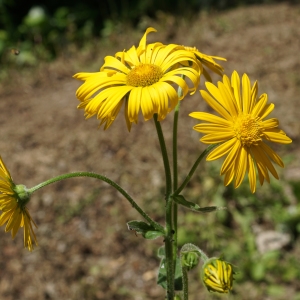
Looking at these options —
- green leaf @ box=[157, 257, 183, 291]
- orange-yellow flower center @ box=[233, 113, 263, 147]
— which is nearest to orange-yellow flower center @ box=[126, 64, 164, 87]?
orange-yellow flower center @ box=[233, 113, 263, 147]

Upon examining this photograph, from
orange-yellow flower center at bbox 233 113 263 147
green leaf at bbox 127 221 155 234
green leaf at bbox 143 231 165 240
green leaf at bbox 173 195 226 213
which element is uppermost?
orange-yellow flower center at bbox 233 113 263 147

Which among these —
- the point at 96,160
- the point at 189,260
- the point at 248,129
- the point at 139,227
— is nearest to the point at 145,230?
the point at 139,227

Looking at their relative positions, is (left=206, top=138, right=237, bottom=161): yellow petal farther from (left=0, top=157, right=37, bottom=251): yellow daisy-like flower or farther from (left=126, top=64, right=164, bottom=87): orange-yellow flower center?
(left=0, top=157, right=37, bottom=251): yellow daisy-like flower

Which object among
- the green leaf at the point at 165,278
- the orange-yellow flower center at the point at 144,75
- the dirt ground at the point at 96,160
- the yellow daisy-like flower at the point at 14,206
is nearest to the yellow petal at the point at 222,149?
the orange-yellow flower center at the point at 144,75

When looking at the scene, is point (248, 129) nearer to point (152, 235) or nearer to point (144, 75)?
point (144, 75)

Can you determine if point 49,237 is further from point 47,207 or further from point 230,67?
point 230,67

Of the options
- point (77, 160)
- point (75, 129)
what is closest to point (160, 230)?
point (77, 160)
